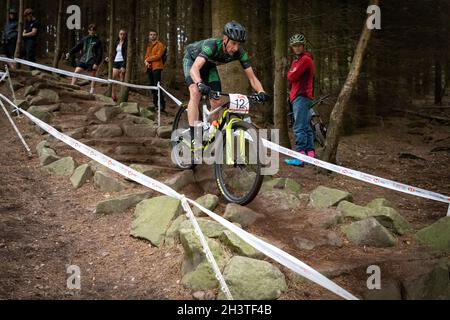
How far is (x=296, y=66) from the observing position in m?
7.40

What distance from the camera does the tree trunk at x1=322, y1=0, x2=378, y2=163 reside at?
7.29 meters

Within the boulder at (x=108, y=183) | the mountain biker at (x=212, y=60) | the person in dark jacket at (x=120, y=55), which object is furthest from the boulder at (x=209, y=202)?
the person in dark jacket at (x=120, y=55)

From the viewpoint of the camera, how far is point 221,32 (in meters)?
7.52

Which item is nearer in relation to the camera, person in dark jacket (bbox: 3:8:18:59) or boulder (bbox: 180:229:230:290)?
boulder (bbox: 180:229:230:290)

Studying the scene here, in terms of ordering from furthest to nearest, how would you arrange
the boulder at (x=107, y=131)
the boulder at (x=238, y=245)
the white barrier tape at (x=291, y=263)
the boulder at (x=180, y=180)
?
the boulder at (x=107, y=131) < the boulder at (x=180, y=180) < the boulder at (x=238, y=245) < the white barrier tape at (x=291, y=263)

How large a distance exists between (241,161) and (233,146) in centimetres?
22

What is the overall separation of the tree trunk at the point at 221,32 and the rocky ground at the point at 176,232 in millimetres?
1646

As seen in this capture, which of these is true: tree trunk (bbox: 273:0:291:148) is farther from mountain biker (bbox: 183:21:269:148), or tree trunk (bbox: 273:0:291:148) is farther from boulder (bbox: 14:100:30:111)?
boulder (bbox: 14:100:30:111)

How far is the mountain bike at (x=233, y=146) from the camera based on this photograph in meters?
5.15

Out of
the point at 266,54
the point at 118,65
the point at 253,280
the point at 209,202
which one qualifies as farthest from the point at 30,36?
the point at 253,280

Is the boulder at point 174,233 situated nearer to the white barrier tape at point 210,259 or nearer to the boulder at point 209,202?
the white barrier tape at point 210,259

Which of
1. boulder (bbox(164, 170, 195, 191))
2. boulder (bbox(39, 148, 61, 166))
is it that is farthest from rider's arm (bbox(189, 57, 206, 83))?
boulder (bbox(39, 148, 61, 166))
